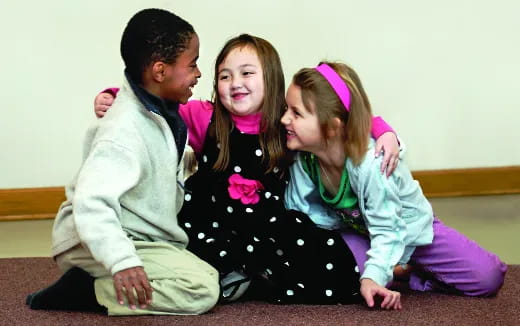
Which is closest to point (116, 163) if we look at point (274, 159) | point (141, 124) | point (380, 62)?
point (141, 124)

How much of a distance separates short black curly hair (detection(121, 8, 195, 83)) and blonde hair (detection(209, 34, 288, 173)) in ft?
0.50

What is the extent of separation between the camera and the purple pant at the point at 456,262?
186 cm

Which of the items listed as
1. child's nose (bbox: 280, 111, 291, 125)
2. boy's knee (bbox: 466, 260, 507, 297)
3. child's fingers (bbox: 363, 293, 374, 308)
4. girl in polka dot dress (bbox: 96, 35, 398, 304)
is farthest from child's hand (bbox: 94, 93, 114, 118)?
boy's knee (bbox: 466, 260, 507, 297)

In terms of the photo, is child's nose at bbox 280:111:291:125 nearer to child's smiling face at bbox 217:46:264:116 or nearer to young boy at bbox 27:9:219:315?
child's smiling face at bbox 217:46:264:116

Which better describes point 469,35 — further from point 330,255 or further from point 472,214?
point 330,255

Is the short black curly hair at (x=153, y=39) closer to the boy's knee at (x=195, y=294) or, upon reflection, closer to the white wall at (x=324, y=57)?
the boy's knee at (x=195, y=294)

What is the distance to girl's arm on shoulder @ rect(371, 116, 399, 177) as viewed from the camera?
1768 millimetres

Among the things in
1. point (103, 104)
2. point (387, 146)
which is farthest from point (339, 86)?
point (103, 104)

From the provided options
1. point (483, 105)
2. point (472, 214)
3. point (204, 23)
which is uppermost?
point (204, 23)

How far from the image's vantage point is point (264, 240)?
1831 mm

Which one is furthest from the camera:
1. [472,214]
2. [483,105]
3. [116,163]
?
[483,105]

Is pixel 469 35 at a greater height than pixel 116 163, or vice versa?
pixel 469 35

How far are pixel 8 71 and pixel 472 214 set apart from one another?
1.63m

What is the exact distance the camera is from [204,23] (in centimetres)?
284
